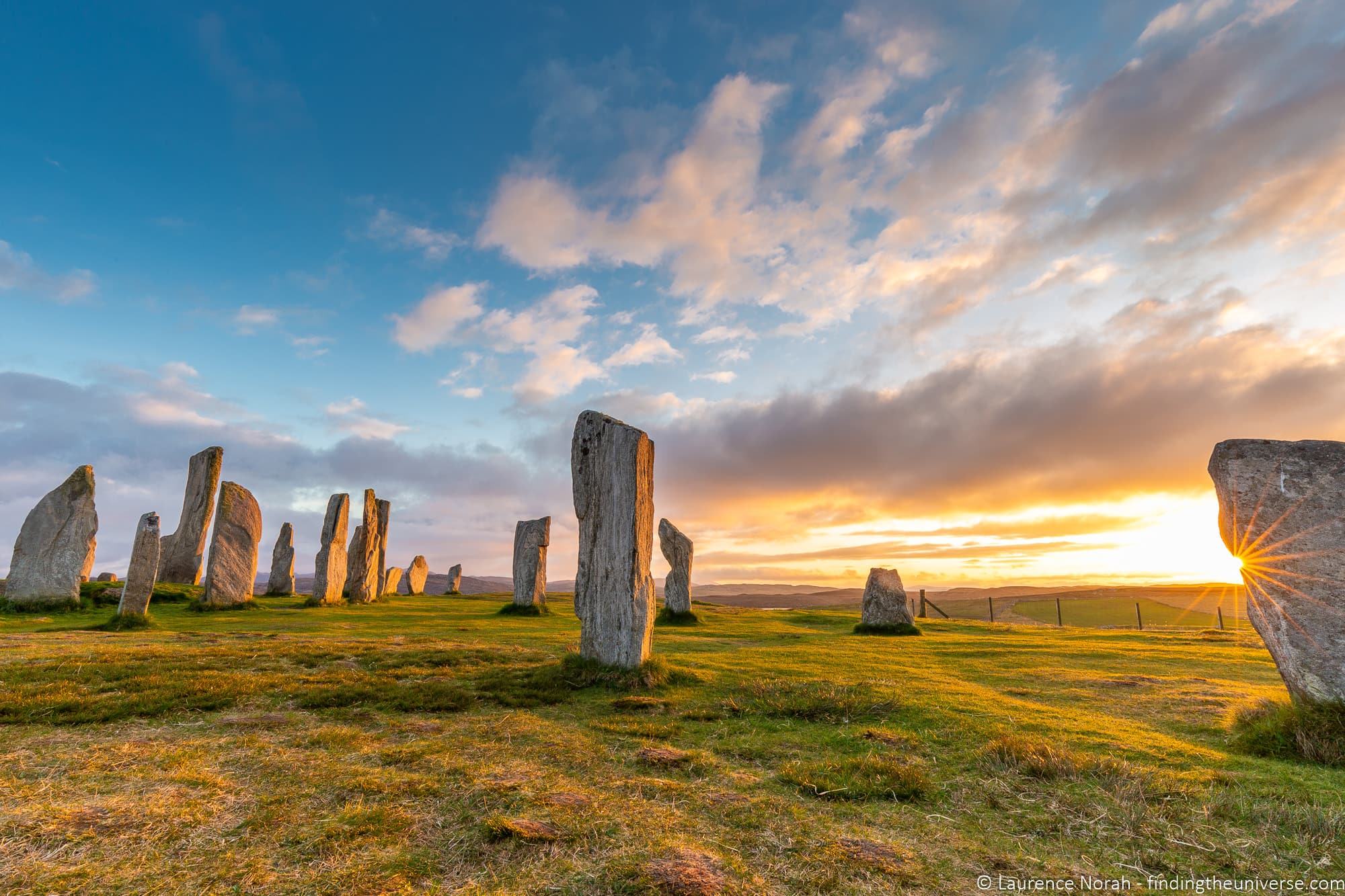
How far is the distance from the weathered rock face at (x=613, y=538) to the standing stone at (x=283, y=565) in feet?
89.1

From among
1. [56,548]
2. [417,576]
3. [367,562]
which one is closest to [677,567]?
[367,562]

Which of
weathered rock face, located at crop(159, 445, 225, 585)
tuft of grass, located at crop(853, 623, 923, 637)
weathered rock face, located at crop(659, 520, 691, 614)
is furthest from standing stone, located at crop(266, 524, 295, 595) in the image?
tuft of grass, located at crop(853, 623, 923, 637)

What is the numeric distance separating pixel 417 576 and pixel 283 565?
10974mm

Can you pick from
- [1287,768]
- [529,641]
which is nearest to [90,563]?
[529,641]

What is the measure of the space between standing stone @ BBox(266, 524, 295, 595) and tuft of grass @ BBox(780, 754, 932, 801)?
3265 centimetres

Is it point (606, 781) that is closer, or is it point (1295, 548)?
point (606, 781)

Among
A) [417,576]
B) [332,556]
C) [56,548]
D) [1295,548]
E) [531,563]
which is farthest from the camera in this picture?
[417,576]

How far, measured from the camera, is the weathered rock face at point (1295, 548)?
22.5ft

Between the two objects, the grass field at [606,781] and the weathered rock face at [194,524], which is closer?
the grass field at [606,781]

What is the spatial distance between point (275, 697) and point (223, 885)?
18.0 ft

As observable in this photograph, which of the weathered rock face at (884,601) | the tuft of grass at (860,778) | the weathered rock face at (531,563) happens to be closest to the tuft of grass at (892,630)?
the weathered rock face at (884,601)

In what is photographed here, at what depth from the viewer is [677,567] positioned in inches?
908

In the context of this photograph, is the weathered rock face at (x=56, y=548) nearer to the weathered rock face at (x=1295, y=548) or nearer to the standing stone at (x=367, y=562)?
the standing stone at (x=367, y=562)

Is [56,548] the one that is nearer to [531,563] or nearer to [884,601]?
[531,563]
